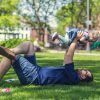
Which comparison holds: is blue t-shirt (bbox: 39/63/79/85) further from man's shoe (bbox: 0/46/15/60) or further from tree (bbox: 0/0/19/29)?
tree (bbox: 0/0/19/29)

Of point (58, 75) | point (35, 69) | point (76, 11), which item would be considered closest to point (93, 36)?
point (58, 75)

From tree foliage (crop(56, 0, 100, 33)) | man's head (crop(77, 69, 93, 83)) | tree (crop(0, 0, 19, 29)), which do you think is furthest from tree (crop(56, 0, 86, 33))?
man's head (crop(77, 69, 93, 83))

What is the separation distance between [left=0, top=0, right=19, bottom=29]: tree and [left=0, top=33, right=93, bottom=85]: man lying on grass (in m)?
57.4

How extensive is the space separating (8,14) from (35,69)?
5927 centimetres

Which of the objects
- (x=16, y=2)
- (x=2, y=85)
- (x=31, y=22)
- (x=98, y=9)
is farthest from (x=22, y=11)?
(x=2, y=85)

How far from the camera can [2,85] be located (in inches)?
403

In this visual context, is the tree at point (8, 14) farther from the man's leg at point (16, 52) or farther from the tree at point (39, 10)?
the man's leg at point (16, 52)

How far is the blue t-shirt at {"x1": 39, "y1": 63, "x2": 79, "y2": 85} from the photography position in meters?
9.56

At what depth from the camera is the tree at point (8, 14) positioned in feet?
220

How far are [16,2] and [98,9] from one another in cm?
2004

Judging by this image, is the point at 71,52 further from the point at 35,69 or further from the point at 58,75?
the point at 35,69

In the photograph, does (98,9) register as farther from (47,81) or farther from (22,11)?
(47,81)

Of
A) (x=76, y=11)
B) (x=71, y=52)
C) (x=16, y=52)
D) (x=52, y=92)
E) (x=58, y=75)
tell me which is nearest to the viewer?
(x=52, y=92)

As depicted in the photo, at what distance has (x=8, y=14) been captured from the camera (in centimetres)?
6838
